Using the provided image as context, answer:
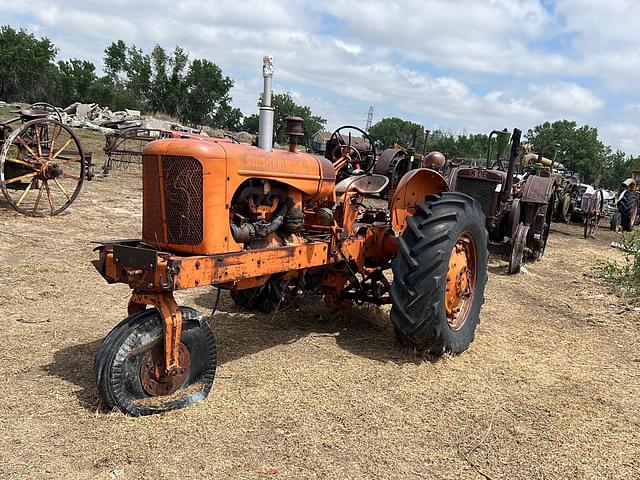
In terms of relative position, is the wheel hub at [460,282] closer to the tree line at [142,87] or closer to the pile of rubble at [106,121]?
the pile of rubble at [106,121]

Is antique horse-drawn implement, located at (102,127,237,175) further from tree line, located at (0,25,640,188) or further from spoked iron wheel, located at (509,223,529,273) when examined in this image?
tree line, located at (0,25,640,188)

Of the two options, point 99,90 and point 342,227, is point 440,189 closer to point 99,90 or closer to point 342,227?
point 342,227

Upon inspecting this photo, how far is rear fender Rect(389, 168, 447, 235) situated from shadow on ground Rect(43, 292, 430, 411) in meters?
0.91

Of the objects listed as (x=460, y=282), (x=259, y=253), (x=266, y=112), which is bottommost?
(x=460, y=282)

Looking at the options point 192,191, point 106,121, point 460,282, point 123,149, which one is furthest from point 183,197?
point 106,121

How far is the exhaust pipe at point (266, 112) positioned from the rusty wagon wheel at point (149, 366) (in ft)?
3.76

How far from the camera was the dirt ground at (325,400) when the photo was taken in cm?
284

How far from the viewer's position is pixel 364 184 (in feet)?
15.4

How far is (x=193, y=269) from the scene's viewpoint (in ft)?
10.2

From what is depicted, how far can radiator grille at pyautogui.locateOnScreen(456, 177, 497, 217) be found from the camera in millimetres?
8820

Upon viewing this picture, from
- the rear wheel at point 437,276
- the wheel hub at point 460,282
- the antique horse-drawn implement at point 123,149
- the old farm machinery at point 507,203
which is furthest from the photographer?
the antique horse-drawn implement at point 123,149

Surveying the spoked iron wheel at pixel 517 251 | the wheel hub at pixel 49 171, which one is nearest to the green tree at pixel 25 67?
the wheel hub at pixel 49 171

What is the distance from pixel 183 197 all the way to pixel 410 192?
7.33 feet

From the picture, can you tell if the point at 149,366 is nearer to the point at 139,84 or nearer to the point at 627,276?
the point at 627,276
